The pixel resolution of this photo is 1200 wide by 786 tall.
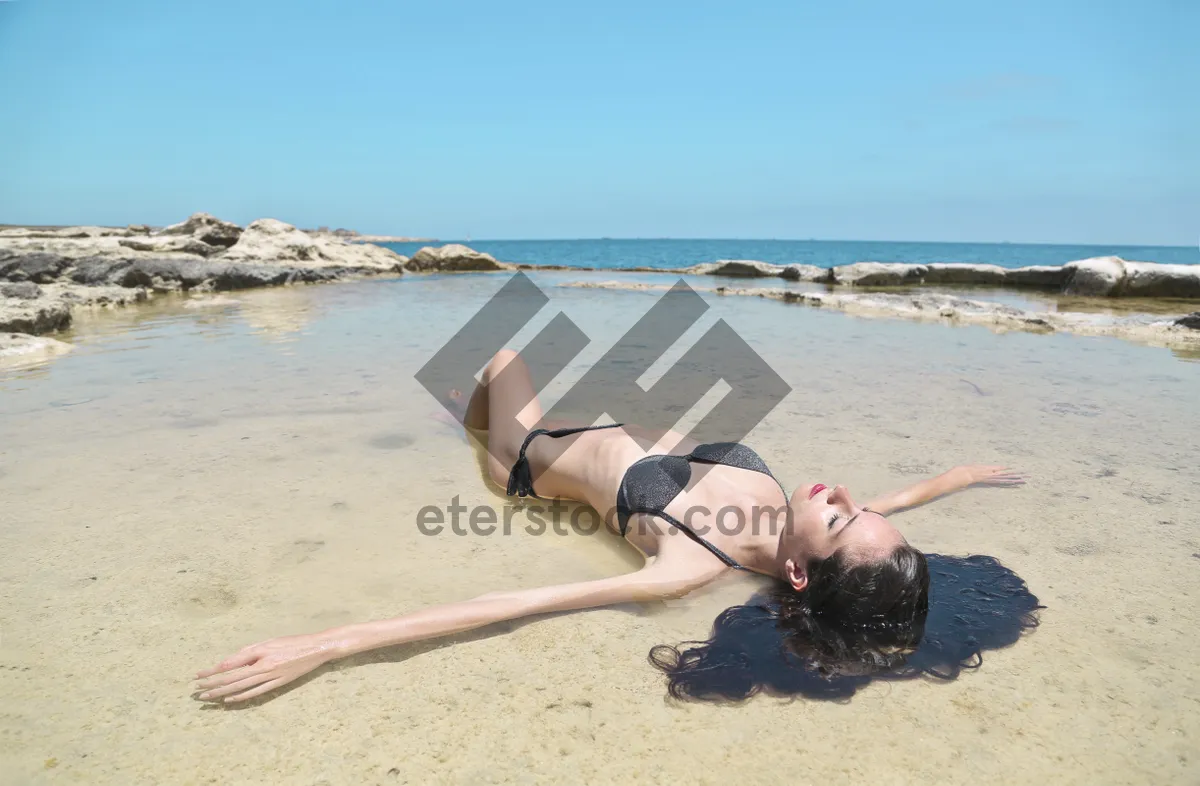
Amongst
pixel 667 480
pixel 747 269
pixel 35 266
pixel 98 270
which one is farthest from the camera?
pixel 747 269

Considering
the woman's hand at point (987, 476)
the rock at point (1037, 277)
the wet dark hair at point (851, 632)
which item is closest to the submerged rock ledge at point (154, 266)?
the wet dark hair at point (851, 632)

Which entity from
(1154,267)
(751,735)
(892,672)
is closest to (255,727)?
(751,735)

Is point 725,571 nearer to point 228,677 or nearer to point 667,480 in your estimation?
point 667,480

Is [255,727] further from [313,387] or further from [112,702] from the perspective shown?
[313,387]

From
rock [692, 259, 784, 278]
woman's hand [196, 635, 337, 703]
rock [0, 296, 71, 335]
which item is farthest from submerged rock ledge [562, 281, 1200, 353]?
rock [0, 296, 71, 335]

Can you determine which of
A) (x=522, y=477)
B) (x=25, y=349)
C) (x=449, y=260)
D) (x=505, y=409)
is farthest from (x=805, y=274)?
(x=522, y=477)

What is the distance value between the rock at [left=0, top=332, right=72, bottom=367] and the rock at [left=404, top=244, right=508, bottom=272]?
15.8 metres

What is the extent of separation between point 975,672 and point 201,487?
10.6 ft

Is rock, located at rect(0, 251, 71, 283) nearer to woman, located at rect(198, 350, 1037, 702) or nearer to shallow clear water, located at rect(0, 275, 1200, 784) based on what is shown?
shallow clear water, located at rect(0, 275, 1200, 784)

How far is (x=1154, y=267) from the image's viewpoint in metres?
13.2

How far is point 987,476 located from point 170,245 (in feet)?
58.0

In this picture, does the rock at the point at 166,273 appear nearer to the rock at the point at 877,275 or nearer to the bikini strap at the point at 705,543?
the bikini strap at the point at 705,543

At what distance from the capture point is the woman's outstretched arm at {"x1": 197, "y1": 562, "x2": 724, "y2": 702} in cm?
187

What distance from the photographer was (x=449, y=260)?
891 inches
